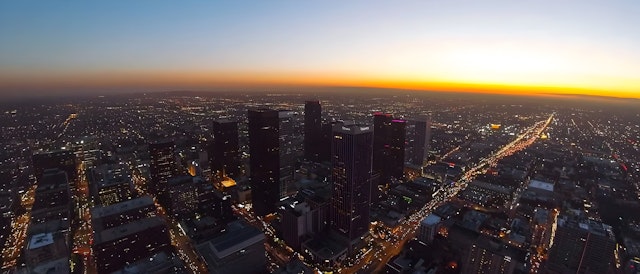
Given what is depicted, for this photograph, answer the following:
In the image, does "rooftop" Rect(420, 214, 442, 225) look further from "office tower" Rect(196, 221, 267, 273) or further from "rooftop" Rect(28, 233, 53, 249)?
"rooftop" Rect(28, 233, 53, 249)

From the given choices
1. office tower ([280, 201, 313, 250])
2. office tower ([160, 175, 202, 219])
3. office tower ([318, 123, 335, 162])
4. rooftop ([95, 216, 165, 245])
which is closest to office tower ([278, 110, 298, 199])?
office tower ([318, 123, 335, 162])

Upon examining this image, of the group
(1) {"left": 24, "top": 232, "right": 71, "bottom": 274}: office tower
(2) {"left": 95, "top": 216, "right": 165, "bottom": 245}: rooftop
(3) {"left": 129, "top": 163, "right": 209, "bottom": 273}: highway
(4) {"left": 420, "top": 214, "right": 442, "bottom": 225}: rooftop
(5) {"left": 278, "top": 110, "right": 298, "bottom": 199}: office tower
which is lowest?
(3) {"left": 129, "top": 163, "right": 209, "bottom": 273}: highway

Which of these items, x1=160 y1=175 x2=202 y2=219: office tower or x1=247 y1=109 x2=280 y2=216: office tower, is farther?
x1=247 y1=109 x2=280 y2=216: office tower

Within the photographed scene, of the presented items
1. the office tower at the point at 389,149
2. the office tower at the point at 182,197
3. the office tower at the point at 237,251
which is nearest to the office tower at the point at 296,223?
the office tower at the point at 237,251

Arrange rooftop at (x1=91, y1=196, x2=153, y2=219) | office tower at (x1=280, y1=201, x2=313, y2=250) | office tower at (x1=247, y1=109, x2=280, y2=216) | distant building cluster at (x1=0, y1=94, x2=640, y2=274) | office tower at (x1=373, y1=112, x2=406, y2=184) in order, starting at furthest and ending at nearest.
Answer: office tower at (x1=373, y1=112, x2=406, y2=184), office tower at (x1=247, y1=109, x2=280, y2=216), rooftop at (x1=91, y1=196, x2=153, y2=219), office tower at (x1=280, y1=201, x2=313, y2=250), distant building cluster at (x1=0, y1=94, x2=640, y2=274)

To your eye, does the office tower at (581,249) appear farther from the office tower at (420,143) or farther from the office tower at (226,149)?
the office tower at (226,149)
